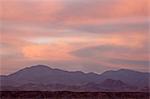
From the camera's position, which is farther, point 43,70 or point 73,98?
point 43,70

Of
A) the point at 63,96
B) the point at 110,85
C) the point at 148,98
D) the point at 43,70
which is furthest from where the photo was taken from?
the point at 43,70

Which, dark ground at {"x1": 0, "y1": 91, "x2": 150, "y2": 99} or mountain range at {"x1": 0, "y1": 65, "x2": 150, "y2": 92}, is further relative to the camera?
mountain range at {"x1": 0, "y1": 65, "x2": 150, "y2": 92}

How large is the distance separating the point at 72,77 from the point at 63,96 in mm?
93540

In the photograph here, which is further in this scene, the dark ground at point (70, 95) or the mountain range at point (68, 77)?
the mountain range at point (68, 77)

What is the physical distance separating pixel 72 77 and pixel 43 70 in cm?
1201

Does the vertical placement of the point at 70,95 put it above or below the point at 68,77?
below

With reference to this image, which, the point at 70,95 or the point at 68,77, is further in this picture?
the point at 68,77

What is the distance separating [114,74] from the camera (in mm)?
128875

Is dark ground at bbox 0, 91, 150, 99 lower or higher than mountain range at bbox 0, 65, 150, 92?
lower

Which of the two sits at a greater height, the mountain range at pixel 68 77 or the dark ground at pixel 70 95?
the mountain range at pixel 68 77

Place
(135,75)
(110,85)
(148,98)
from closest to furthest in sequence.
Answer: (148,98), (110,85), (135,75)

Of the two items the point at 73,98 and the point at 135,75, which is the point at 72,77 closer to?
the point at 135,75

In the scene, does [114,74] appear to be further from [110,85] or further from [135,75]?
[110,85]

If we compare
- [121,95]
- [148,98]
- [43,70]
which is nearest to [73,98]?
[121,95]
